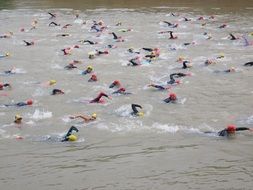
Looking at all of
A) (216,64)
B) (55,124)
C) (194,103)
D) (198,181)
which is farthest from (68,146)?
(216,64)

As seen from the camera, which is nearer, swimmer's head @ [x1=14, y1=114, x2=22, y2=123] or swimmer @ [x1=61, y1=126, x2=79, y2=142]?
swimmer @ [x1=61, y1=126, x2=79, y2=142]

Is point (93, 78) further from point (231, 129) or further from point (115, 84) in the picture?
point (231, 129)

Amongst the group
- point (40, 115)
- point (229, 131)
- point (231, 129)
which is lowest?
point (40, 115)

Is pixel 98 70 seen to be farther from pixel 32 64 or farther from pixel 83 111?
pixel 83 111

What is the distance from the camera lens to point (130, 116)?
813 inches

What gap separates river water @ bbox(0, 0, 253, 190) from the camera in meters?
15.7

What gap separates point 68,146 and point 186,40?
1993cm

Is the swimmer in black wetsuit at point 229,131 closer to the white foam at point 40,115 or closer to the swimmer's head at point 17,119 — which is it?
the white foam at point 40,115

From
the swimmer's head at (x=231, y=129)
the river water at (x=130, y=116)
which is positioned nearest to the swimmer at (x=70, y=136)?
the river water at (x=130, y=116)

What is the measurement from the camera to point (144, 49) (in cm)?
3212

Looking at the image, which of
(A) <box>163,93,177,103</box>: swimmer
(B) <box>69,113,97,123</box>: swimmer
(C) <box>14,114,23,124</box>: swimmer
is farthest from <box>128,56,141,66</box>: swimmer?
(C) <box>14,114,23,124</box>: swimmer

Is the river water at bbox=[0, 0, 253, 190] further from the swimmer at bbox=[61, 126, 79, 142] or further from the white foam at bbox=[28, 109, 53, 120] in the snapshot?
the swimmer at bbox=[61, 126, 79, 142]

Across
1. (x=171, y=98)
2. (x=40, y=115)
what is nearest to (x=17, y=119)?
(x=40, y=115)

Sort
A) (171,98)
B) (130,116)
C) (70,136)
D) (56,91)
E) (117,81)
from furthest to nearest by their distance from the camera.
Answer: (117,81) < (56,91) < (171,98) < (130,116) < (70,136)
